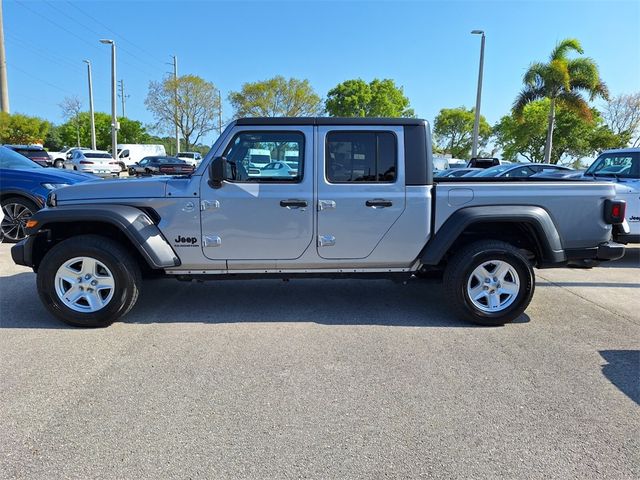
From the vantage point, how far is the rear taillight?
436 centimetres

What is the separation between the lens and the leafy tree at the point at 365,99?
5084cm

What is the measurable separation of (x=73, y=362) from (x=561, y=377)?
147 inches

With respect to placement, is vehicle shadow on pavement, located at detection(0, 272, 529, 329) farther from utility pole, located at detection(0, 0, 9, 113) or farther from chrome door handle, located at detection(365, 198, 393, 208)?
utility pole, located at detection(0, 0, 9, 113)

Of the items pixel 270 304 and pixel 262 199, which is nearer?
pixel 262 199

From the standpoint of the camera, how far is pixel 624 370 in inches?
139

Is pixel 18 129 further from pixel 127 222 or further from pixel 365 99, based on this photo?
pixel 127 222

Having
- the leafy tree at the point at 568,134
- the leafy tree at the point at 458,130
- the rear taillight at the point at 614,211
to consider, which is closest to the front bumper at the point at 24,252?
the rear taillight at the point at 614,211

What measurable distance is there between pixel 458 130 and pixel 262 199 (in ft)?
224

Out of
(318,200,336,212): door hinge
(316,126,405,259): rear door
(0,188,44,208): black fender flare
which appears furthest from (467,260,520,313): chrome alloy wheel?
(0,188,44,208): black fender flare

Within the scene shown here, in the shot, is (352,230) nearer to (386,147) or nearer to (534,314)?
(386,147)

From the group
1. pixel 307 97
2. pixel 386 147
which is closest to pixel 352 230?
pixel 386 147

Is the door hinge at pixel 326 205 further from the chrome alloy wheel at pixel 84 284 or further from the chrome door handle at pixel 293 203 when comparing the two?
the chrome alloy wheel at pixel 84 284

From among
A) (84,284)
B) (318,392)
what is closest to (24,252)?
(84,284)

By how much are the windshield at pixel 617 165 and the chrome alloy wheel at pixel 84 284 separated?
768 centimetres
